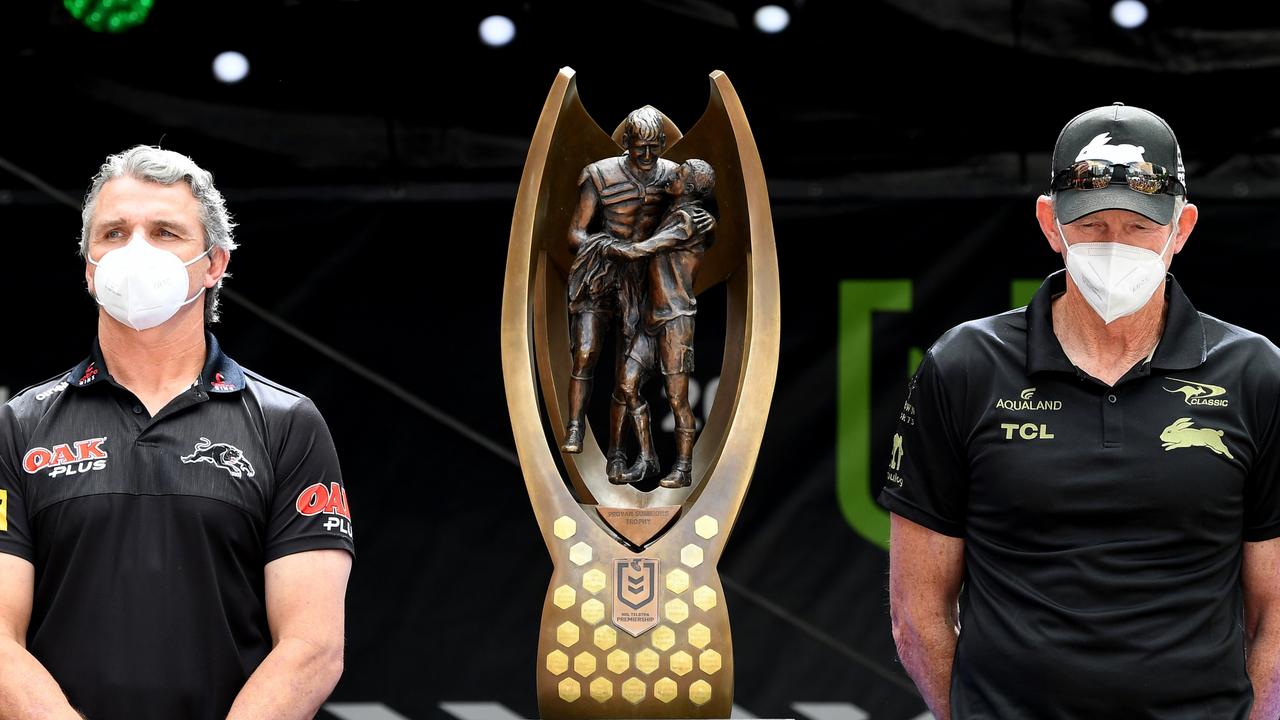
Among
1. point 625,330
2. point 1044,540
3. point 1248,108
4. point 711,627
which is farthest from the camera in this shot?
point 1248,108

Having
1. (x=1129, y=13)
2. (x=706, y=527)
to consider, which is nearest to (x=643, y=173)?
(x=706, y=527)

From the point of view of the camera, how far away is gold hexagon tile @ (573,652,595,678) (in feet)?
8.58

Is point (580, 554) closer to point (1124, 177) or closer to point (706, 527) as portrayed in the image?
point (706, 527)

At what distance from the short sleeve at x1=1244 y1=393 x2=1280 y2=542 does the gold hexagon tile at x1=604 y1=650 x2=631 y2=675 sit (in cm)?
100

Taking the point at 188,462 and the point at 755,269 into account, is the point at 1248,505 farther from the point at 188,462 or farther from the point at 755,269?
the point at 188,462

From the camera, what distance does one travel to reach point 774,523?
3.77 meters

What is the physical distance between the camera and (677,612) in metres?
2.64

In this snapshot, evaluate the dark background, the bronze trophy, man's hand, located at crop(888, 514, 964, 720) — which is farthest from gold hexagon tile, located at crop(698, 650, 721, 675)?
the dark background

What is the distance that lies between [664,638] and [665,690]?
8cm

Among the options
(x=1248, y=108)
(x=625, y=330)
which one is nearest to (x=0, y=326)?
(x=625, y=330)

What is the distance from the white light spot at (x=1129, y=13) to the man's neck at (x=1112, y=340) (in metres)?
1.63

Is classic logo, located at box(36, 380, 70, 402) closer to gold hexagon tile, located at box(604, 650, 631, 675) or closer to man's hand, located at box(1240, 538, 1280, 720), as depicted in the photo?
gold hexagon tile, located at box(604, 650, 631, 675)

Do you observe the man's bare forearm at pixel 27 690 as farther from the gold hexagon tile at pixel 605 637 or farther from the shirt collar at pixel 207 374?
the gold hexagon tile at pixel 605 637

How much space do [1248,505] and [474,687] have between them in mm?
2114
